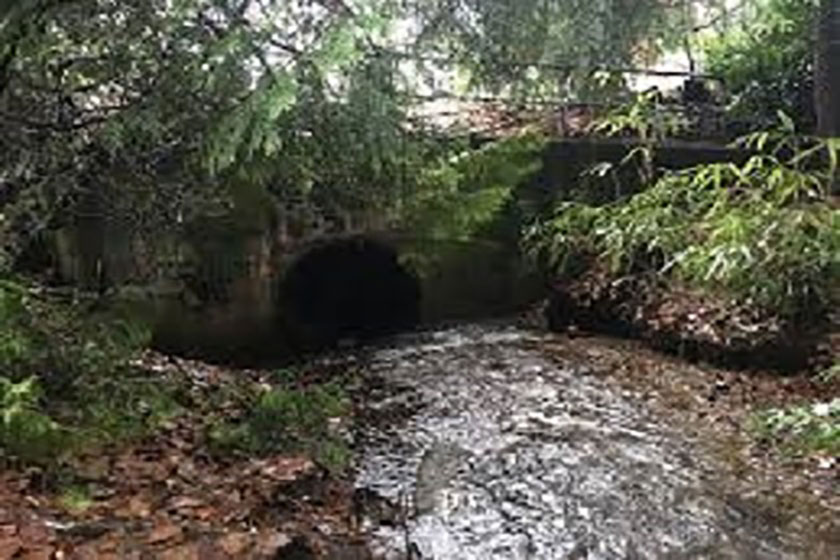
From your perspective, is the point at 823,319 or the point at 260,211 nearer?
the point at 823,319

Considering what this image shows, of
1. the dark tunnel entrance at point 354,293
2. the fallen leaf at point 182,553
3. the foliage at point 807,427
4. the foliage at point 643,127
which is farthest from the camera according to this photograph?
the dark tunnel entrance at point 354,293

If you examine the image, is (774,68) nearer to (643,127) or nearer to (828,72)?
(828,72)

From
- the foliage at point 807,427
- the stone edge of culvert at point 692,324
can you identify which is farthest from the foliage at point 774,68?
the foliage at point 807,427

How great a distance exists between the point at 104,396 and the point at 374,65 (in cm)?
220

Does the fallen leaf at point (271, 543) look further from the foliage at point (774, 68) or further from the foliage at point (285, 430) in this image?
the foliage at point (774, 68)

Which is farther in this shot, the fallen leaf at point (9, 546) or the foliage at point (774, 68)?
the foliage at point (774, 68)

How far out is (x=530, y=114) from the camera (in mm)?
12930

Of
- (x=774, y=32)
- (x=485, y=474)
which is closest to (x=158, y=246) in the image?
(x=485, y=474)

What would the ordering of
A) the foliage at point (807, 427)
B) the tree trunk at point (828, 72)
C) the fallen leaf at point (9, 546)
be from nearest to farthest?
the fallen leaf at point (9, 546), the foliage at point (807, 427), the tree trunk at point (828, 72)

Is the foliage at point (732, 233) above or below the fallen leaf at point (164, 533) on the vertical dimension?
above

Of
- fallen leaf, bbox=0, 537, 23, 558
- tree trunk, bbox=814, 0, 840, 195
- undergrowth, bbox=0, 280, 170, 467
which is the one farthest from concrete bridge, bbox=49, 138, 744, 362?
fallen leaf, bbox=0, 537, 23, 558

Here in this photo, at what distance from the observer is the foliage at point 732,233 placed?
314 inches

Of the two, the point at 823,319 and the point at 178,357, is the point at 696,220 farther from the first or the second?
the point at 178,357

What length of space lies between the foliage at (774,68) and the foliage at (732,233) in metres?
1.64
